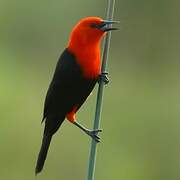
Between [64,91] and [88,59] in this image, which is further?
[64,91]

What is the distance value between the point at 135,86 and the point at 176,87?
1.03 feet

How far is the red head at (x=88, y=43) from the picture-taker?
335 centimetres

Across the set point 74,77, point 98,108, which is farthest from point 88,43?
point 98,108

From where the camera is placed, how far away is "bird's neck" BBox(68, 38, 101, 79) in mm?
3357

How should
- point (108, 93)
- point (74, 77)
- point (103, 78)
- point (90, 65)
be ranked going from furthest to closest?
1. point (108, 93)
2. point (74, 77)
3. point (90, 65)
4. point (103, 78)

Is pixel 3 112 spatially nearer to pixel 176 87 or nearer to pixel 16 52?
pixel 16 52

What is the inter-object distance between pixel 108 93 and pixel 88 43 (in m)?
2.31

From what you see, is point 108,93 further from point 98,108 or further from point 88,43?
point 98,108

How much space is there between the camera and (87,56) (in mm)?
3398

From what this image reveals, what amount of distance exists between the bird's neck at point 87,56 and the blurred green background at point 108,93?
144 centimetres

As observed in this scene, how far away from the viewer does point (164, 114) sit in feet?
18.4

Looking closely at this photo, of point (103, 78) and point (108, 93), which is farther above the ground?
point (108, 93)

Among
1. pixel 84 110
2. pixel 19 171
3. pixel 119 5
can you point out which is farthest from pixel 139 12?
pixel 19 171

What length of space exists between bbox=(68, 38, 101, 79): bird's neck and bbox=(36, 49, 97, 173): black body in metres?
0.02
